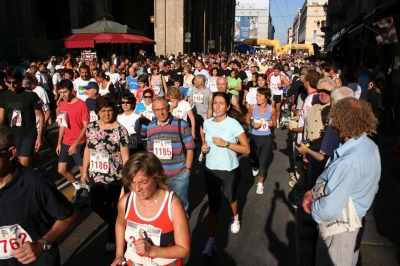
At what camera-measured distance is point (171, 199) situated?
255 cm

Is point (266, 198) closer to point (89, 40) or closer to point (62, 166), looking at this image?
point (62, 166)

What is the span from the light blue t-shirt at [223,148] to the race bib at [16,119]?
298 centimetres

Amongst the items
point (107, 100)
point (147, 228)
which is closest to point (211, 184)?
point (107, 100)

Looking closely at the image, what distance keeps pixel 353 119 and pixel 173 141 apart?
2.17 m

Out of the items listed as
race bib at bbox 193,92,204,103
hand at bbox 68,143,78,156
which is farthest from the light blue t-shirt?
race bib at bbox 193,92,204,103

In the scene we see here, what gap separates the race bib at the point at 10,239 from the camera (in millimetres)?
2346

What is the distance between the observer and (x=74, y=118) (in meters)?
5.49

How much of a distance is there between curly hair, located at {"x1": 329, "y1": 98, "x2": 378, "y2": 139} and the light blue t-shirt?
1.66m

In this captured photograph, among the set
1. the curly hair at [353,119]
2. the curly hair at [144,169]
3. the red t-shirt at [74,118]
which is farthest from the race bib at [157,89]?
the curly hair at [353,119]

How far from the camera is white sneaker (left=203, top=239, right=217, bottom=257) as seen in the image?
168 inches

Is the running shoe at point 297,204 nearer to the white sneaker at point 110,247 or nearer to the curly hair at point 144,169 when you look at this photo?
the white sneaker at point 110,247

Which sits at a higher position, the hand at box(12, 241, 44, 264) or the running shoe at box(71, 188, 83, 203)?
the hand at box(12, 241, 44, 264)

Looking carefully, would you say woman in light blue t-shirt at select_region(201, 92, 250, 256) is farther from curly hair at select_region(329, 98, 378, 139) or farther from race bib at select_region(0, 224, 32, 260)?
race bib at select_region(0, 224, 32, 260)

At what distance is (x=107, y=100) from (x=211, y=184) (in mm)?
1624
